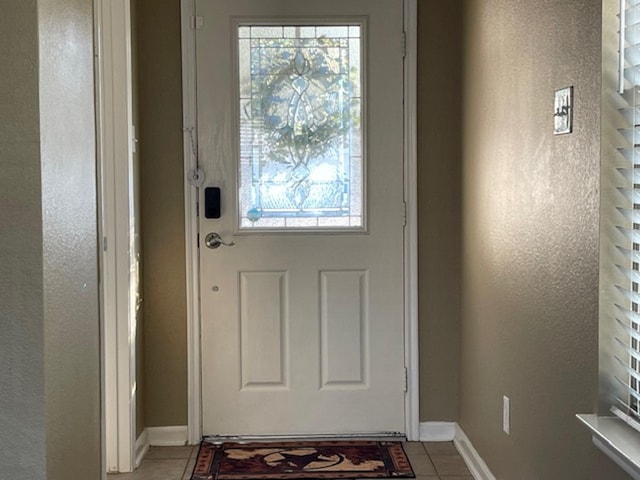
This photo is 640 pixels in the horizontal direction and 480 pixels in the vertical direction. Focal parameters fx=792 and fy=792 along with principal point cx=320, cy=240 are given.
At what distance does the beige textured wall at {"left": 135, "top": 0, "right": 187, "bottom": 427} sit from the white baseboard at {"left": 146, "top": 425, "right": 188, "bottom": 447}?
0.03 metres

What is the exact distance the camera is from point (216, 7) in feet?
10.9

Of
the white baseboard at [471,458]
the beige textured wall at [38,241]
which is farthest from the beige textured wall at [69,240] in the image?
the white baseboard at [471,458]

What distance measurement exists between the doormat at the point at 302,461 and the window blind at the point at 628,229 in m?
1.45

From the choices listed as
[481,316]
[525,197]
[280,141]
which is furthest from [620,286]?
[280,141]

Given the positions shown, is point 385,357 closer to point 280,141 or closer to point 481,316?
point 481,316

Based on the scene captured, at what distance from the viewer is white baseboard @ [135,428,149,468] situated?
127 inches

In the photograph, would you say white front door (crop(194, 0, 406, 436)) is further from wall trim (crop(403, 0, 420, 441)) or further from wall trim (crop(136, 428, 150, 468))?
wall trim (crop(136, 428, 150, 468))

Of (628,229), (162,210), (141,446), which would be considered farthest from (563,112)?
(141,446)

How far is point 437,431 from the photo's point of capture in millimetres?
3490

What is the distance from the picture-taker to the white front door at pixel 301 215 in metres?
3.36

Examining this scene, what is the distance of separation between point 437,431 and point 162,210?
1540mm

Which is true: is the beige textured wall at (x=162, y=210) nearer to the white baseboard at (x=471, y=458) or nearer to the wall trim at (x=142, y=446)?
the wall trim at (x=142, y=446)

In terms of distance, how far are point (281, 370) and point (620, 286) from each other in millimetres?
1899

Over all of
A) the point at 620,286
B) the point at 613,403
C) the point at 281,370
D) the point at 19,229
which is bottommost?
the point at 281,370
